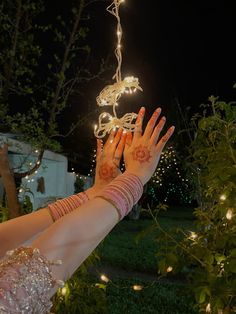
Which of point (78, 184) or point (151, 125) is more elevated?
point (151, 125)

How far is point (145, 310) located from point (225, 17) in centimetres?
447

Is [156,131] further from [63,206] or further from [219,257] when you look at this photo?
[219,257]

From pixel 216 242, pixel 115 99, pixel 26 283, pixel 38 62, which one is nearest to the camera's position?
pixel 26 283

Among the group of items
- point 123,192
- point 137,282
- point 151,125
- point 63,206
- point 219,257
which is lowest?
point 137,282

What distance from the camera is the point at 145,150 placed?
1.06 metres

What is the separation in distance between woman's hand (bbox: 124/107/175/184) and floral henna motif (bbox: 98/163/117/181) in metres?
0.10

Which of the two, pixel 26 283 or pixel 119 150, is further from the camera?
pixel 119 150

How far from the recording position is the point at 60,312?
304 cm

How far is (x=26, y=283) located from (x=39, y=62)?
3313mm

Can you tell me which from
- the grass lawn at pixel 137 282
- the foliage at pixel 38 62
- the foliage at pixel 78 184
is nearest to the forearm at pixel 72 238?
the grass lawn at pixel 137 282

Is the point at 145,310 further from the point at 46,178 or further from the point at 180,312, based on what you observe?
the point at 46,178

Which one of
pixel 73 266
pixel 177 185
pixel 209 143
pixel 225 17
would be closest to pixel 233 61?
pixel 225 17

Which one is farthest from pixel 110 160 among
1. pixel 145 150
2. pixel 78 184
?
pixel 78 184

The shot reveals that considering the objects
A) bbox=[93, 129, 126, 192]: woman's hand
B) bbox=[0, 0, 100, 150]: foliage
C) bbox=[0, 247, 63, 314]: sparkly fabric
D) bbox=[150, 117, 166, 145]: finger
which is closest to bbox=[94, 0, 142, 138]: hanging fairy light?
bbox=[93, 129, 126, 192]: woman's hand
